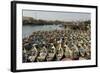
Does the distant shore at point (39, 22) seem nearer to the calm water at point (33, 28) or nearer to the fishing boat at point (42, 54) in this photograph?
the calm water at point (33, 28)

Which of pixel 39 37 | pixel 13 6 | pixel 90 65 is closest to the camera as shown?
pixel 13 6

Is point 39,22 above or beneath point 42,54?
above

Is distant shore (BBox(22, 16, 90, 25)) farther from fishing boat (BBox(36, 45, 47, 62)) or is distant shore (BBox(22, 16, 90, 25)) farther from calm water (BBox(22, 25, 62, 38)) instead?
fishing boat (BBox(36, 45, 47, 62))

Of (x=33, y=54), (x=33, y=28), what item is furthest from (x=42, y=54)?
(x=33, y=28)

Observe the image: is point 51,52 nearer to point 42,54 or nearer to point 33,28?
point 42,54

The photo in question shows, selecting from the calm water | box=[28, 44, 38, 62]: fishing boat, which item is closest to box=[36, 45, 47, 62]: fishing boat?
box=[28, 44, 38, 62]: fishing boat

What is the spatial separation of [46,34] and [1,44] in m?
0.34

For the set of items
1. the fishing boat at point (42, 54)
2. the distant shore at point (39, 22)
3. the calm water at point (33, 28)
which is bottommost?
the fishing boat at point (42, 54)

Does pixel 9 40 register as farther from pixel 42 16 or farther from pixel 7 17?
pixel 42 16

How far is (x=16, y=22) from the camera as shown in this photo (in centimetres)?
154

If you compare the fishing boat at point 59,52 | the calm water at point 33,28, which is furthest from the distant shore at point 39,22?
the fishing boat at point 59,52

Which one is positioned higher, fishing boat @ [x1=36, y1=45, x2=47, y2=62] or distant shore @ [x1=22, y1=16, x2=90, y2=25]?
distant shore @ [x1=22, y1=16, x2=90, y2=25]

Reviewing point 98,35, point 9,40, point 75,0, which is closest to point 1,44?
point 9,40

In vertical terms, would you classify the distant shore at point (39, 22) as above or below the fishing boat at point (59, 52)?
above
